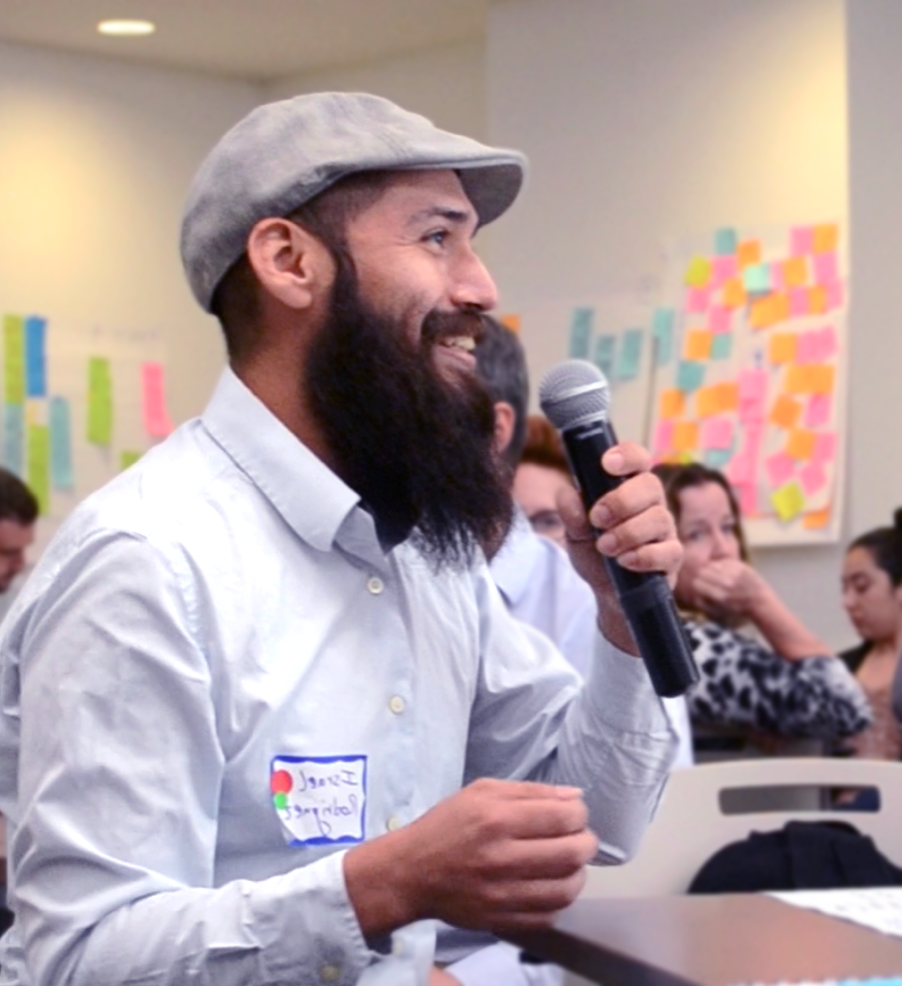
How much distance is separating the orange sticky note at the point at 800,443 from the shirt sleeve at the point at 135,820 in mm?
3601

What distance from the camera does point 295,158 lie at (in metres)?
1.73

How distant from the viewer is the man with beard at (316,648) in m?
1.38

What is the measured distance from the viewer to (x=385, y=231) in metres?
1.75

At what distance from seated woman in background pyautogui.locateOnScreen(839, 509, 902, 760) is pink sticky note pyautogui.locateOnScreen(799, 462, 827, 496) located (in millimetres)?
325

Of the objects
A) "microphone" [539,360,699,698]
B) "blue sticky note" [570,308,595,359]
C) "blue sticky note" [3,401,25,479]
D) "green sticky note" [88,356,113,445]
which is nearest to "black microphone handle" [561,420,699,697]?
"microphone" [539,360,699,698]

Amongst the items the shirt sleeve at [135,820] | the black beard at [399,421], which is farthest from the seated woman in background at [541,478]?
the shirt sleeve at [135,820]

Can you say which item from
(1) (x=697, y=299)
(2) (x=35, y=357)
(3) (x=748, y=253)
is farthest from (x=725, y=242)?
(2) (x=35, y=357)

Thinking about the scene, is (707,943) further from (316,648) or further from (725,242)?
(725,242)

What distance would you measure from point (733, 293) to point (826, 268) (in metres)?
0.35

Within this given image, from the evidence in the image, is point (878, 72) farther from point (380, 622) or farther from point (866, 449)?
point (380, 622)

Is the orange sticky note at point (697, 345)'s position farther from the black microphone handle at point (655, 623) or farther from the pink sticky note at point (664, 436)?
the black microphone handle at point (655, 623)

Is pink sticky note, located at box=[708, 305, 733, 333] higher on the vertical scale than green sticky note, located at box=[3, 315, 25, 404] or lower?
higher

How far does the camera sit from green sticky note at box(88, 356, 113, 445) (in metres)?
6.40

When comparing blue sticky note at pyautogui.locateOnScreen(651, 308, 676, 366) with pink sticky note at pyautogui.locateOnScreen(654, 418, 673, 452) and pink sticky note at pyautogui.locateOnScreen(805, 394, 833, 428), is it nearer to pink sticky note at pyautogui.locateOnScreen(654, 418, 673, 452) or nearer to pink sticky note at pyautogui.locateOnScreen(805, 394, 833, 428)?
pink sticky note at pyautogui.locateOnScreen(654, 418, 673, 452)
